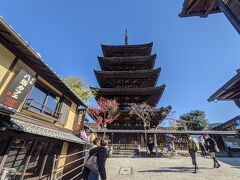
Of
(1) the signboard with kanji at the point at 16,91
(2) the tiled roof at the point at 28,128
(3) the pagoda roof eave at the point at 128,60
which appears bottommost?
(2) the tiled roof at the point at 28,128

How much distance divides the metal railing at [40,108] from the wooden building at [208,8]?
7554 millimetres

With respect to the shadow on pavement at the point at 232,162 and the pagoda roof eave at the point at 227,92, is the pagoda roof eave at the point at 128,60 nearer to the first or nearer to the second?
the shadow on pavement at the point at 232,162

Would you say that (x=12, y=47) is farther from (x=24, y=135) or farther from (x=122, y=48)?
(x=122, y=48)

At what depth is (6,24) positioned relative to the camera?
4898mm

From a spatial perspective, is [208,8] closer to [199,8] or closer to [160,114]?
[199,8]

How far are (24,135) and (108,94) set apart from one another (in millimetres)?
17140

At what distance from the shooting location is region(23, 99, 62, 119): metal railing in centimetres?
717

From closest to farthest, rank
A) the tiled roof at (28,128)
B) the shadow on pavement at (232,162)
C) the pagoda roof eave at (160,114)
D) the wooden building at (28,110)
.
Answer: the tiled roof at (28,128)
the wooden building at (28,110)
the shadow on pavement at (232,162)
the pagoda roof eave at (160,114)

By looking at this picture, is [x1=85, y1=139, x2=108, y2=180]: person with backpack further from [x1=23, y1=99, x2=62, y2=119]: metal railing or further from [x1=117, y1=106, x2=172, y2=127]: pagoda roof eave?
[x1=117, y1=106, x2=172, y2=127]: pagoda roof eave

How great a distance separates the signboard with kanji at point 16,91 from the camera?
561cm

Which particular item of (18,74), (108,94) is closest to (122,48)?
(108,94)

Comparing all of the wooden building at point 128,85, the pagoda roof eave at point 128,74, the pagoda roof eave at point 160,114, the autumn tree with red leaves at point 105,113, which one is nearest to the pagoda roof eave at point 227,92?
the wooden building at point 128,85

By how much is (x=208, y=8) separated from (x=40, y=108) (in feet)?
28.4

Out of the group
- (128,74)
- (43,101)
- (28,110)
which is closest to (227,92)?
(28,110)
